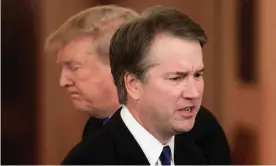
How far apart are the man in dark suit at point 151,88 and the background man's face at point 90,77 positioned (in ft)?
1.09

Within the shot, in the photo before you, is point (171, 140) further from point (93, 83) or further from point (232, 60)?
point (232, 60)

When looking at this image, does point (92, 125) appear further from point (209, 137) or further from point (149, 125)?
point (149, 125)

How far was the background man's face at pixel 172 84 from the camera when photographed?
54.4 inches

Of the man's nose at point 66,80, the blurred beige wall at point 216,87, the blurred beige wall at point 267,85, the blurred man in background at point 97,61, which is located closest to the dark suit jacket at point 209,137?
the blurred man in background at point 97,61

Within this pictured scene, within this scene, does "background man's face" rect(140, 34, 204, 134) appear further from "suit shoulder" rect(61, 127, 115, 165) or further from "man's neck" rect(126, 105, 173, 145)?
"suit shoulder" rect(61, 127, 115, 165)

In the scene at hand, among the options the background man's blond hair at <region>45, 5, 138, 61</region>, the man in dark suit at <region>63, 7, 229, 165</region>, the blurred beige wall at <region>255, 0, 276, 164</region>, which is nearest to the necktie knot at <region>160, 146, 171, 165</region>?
the man in dark suit at <region>63, 7, 229, 165</region>

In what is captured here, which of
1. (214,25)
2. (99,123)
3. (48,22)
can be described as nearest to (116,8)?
(99,123)

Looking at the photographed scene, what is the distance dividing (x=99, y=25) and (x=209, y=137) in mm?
454

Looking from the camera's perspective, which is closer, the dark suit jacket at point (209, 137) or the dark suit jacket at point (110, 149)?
the dark suit jacket at point (110, 149)

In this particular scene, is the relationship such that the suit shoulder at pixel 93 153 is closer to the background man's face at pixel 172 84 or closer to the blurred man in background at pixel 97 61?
the background man's face at pixel 172 84

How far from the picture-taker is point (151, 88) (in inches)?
55.4

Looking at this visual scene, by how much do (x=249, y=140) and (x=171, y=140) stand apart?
186 centimetres

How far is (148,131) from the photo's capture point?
4.75ft

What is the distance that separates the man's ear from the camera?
4.71ft
